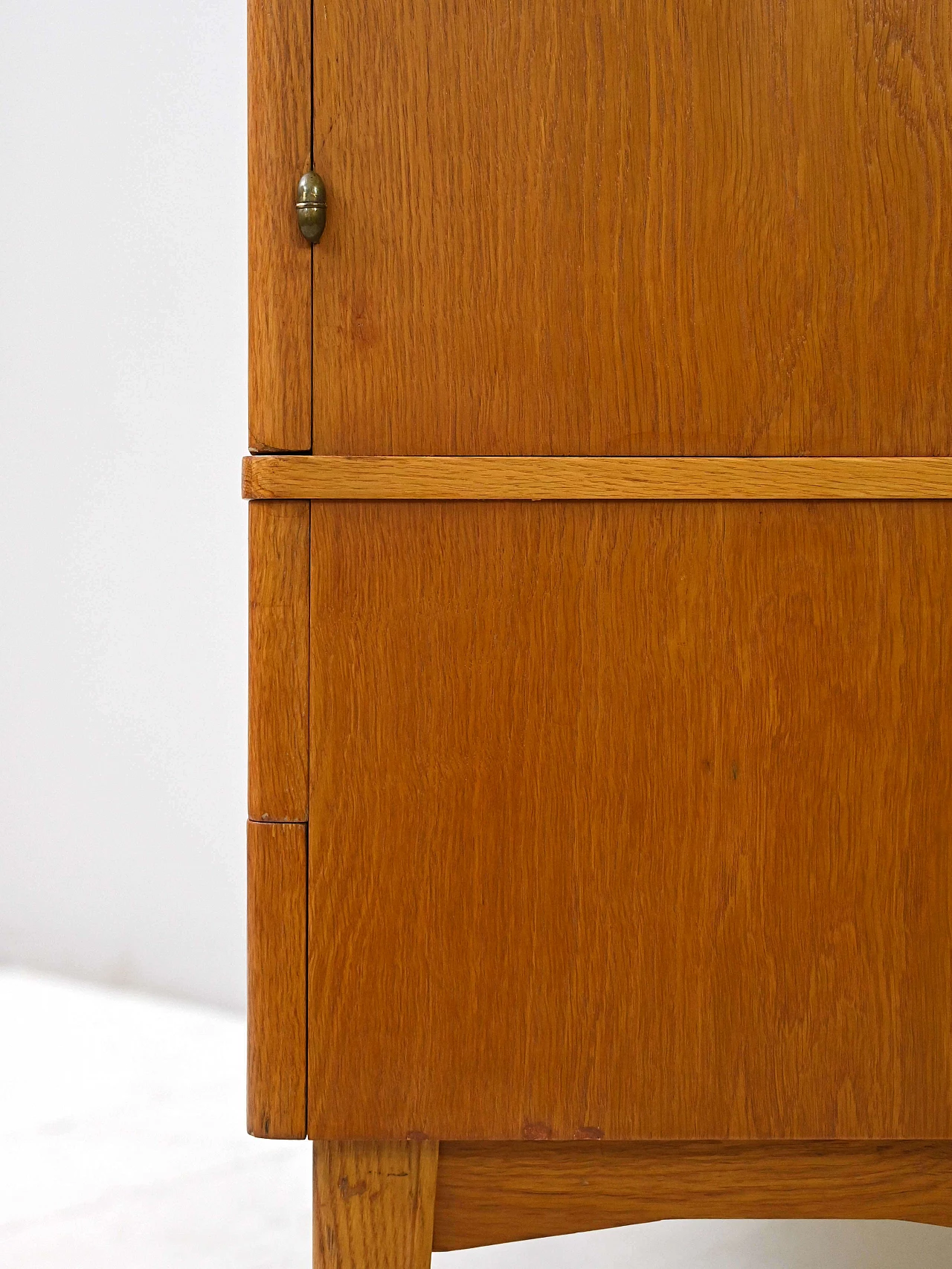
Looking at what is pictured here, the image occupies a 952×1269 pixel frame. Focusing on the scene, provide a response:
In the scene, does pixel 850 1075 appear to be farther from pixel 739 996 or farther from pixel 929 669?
pixel 929 669

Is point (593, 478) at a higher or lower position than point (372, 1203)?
higher

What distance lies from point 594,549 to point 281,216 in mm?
204

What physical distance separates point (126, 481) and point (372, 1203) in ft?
3.35

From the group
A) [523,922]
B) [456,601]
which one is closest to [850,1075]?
[523,922]

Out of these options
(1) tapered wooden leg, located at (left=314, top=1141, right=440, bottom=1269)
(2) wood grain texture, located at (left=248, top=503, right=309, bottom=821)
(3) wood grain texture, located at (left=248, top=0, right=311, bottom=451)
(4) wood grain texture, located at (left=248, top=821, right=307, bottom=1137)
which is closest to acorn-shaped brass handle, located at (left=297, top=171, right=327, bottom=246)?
(3) wood grain texture, located at (left=248, top=0, right=311, bottom=451)

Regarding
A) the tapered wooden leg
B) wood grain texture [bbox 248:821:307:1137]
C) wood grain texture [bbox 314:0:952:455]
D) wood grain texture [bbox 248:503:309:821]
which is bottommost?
the tapered wooden leg

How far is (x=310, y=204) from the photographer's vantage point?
1.80 feet

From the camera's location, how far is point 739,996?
1.84 ft

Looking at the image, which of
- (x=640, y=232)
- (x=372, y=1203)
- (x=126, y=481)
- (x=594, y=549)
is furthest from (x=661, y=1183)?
(x=126, y=481)

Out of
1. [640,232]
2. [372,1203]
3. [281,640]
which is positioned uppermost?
[640,232]

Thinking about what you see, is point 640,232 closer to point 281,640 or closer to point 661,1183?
point 281,640

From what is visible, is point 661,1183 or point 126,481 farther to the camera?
point 126,481

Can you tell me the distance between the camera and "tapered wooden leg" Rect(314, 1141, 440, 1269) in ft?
1.90

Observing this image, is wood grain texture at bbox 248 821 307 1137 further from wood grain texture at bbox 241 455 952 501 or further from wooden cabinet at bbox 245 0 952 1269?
wood grain texture at bbox 241 455 952 501
